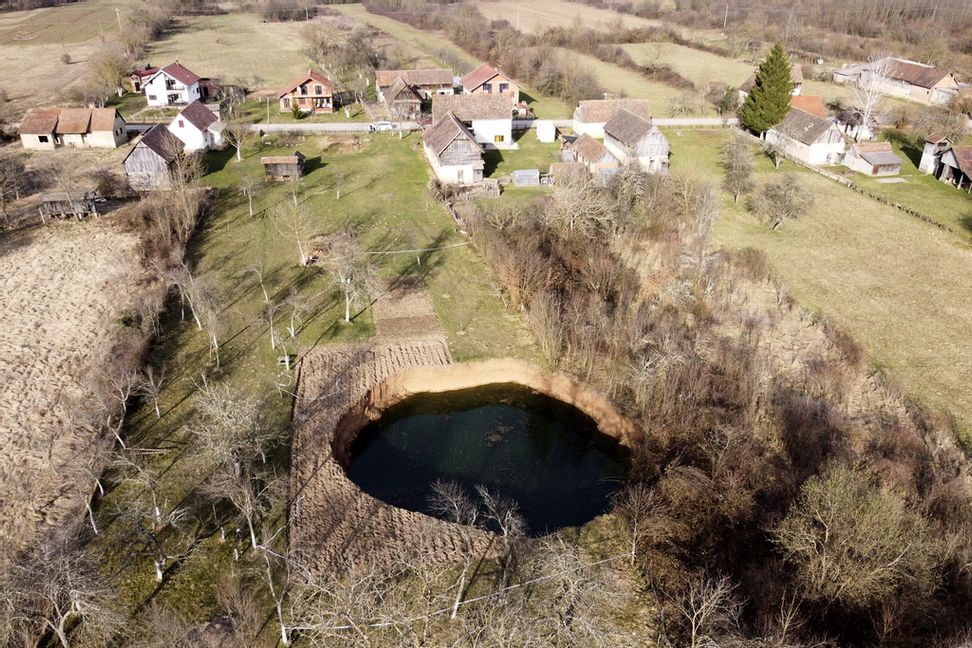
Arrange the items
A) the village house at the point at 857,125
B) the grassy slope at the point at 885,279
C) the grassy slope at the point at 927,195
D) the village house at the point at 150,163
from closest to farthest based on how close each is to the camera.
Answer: the grassy slope at the point at 885,279 → the grassy slope at the point at 927,195 → the village house at the point at 150,163 → the village house at the point at 857,125

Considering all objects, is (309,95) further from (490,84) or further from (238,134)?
(490,84)

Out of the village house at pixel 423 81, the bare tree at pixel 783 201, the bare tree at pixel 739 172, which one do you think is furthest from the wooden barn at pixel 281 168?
the bare tree at pixel 783 201

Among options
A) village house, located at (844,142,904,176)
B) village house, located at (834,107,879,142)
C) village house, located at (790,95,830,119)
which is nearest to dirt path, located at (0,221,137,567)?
village house, located at (844,142,904,176)

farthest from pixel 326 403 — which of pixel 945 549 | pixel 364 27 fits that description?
pixel 364 27

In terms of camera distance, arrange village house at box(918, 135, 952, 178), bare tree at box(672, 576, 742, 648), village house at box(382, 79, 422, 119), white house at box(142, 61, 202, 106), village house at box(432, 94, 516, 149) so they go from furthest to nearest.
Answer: white house at box(142, 61, 202, 106) < village house at box(382, 79, 422, 119) < village house at box(432, 94, 516, 149) < village house at box(918, 135, 952, 178) < bare tree at box(672, 576, 742, 648)

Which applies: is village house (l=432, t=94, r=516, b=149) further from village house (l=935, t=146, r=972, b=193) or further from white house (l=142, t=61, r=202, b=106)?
village house (l=935, t=146, r=972, b=193)

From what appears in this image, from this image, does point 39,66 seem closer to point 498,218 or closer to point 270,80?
point 270,80

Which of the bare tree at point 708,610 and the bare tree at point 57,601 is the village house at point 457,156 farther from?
the bare tree at point 57,601
